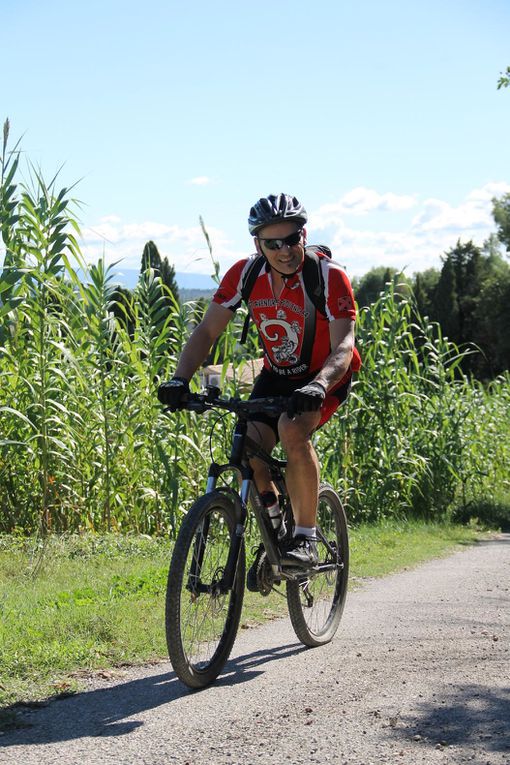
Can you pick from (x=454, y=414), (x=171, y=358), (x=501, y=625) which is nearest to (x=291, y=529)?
(x=501, y=625)

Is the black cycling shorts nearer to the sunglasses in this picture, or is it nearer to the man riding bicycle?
the man riding bicycle

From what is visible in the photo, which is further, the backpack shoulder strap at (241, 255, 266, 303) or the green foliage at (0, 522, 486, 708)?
the backpack shoulder strap at (241, 255, 266, 303)

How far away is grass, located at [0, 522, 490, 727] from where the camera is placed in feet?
16.7

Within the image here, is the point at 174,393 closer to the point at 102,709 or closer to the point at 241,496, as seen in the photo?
the point at 241,496

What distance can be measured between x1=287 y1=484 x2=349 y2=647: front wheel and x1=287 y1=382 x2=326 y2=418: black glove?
4.12ft

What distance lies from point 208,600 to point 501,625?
2306 mm

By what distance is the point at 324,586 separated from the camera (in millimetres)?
6332

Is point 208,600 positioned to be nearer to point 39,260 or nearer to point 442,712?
point 442,712

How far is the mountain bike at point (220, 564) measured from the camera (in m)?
4.84

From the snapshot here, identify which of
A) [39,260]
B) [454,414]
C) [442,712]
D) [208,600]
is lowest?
[442,712]

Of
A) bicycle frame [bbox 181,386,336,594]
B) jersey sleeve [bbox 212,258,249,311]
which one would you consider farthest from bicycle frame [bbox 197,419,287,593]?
jersey sleeve [bbox 212,258,249,311]

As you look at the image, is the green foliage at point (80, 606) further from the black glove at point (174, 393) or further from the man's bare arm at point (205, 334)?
the man's bare arm at point (205, 334)

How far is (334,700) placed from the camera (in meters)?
4.68

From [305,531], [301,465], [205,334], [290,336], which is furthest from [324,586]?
[205,334]
